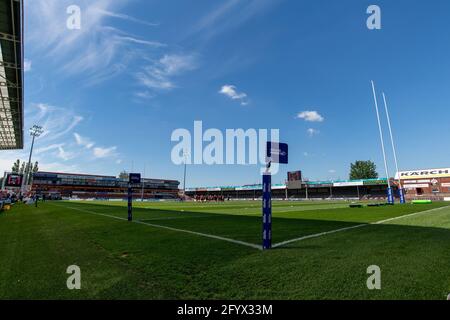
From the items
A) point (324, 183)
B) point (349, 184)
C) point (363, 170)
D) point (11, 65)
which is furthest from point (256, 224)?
point (363, 170)

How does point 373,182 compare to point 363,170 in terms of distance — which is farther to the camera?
point 363,170

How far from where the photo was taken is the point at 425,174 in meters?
68.4

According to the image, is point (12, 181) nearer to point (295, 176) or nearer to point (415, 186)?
point (295, 176)

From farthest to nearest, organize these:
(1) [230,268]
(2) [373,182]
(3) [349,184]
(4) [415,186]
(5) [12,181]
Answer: (3) [349,184] → (2) [373,182] → (4) [415,186] → (5) [12,181] → (1) [230,268]

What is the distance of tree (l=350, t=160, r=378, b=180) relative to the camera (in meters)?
109

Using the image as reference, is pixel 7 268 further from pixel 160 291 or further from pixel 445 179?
pixel 445 179

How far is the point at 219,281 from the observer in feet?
13.6

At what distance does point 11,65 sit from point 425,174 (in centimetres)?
8515

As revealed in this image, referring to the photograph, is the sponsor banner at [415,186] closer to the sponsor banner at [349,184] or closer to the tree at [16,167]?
the sponsor banner at [349,184]

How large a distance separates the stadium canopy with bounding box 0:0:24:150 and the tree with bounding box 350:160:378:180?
375 ft

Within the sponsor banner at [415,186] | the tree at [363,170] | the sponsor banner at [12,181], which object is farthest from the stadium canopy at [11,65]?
the tree at [363,170]

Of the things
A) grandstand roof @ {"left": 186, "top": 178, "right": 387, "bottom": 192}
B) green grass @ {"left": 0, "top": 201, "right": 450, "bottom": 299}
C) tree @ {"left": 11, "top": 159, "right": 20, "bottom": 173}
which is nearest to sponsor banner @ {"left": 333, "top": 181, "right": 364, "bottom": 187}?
grandstand roof @ {"left": 186, "top": 178, "right": 387, "bottom": 192}
